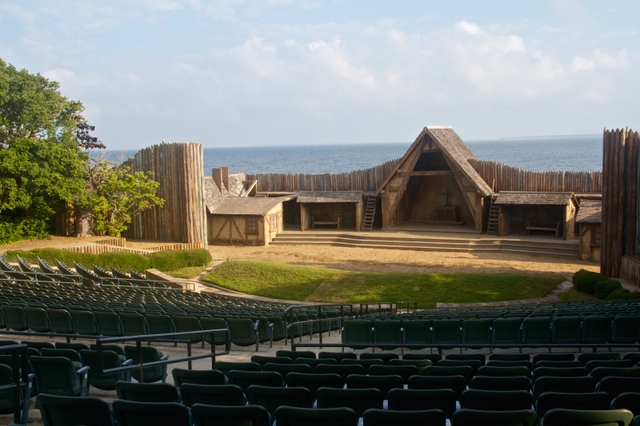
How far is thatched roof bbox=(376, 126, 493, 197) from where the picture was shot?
35.0 m

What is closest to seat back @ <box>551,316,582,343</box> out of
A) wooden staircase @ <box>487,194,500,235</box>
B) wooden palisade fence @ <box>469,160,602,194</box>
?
wooden staircase @ <box>487,194,500,235</box>

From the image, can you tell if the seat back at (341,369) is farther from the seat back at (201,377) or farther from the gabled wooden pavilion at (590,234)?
the gabled wooden pavilion at (590,234)

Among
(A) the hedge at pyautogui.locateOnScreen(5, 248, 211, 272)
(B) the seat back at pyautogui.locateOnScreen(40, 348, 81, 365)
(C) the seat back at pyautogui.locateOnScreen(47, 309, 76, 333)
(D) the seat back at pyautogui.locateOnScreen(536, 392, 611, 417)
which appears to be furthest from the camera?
(A) the hedge at pyautogui.locateOnScreen(5, 248, 211, 272)

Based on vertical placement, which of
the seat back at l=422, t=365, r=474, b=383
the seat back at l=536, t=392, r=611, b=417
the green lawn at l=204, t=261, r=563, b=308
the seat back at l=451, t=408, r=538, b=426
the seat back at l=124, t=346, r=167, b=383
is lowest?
the green lawn at l=204, t=261, r=563, b=308

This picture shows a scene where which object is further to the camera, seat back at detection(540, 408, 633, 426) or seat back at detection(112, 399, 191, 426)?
seat back at detection(112, 399, 191, 426)

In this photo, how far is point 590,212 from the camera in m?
29.7

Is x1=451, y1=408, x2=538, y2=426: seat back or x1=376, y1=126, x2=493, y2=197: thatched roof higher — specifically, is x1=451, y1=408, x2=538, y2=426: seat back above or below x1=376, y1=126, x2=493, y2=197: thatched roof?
below

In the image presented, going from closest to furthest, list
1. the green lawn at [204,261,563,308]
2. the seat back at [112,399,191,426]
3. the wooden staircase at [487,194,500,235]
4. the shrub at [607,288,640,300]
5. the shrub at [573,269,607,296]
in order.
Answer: the seat back at [112,399,191,426] < the shrub at [607,288,640,300] < the shrub at [573,269,607,296] < the green lawn at [204,261,563,308] < the wooden staircase at [487,194,500,235]

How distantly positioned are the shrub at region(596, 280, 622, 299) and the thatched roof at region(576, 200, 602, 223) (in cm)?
784

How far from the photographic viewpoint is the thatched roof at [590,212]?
28.8 m

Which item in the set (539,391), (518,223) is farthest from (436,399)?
(518,223)

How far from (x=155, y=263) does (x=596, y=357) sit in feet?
73.4

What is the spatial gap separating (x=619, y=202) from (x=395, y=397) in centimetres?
2213

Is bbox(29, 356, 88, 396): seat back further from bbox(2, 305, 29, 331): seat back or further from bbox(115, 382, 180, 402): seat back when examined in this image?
bbox(2, 305, 29, 331): seat back
